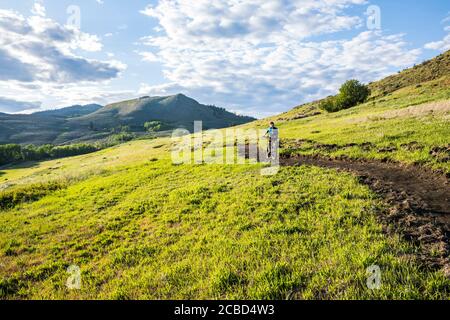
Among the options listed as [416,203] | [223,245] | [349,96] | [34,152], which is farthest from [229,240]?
[34,152]

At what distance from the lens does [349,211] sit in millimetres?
11805

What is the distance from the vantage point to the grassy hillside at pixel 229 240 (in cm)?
754

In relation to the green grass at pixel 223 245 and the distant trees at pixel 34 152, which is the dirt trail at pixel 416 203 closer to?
the green grass at pixel 223 245

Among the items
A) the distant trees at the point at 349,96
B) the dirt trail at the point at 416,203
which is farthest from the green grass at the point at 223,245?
the distant trees at the point at 349,96

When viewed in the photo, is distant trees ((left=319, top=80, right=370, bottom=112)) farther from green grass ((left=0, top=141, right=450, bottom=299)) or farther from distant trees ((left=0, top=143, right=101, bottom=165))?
distant trees ((left=0, top=143, right=101, bottom=165))

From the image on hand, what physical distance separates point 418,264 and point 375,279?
145 centimetres

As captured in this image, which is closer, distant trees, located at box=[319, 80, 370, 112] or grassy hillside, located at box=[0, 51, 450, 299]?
grassy hillside, located at box=[0, 51, 450, 299]

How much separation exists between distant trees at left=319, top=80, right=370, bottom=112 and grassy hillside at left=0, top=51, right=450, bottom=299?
61520mm

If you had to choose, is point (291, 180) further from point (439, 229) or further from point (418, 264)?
point (418, 264)

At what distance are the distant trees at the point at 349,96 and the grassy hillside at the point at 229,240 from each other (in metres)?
61.5

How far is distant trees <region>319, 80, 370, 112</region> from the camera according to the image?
3241 inches

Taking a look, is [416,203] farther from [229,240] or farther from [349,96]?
[349,96]

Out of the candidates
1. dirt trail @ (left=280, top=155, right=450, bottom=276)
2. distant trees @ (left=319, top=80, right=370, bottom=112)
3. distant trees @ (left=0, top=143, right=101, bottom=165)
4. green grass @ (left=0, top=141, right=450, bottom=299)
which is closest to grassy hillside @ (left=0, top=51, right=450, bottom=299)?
green grass @ (left=0, top=141, right=450, bottom=299)
